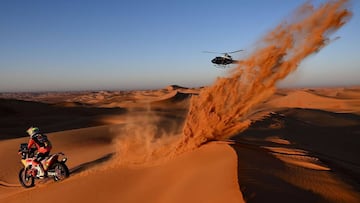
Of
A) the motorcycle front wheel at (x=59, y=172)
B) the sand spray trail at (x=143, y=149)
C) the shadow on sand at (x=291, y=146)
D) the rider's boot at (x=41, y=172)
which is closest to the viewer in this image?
the shadow on sand at (x=291, y=146)

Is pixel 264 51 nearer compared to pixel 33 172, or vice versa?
pixel 264 51

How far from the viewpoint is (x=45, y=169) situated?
32.5 ft

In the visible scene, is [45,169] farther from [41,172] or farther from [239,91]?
[239,91]

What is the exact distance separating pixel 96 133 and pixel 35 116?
1485 centimetres

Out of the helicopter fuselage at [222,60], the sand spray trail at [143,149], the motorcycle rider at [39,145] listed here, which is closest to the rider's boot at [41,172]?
the motorcycle rider at [39,145]

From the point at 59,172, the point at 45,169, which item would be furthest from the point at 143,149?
the point at 45,169

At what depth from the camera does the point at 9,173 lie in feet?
41.5

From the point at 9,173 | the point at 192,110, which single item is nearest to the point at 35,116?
the point at 9,173

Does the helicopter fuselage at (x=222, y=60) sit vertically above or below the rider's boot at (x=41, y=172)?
above

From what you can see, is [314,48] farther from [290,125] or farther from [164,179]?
[290,125]

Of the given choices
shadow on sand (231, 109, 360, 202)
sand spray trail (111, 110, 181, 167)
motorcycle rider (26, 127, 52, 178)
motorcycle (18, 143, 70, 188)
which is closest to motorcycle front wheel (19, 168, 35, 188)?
motorcycle (18, 143, 70, 188)

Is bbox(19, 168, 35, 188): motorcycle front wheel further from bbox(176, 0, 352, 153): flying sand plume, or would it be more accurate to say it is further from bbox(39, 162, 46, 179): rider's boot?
bbox(176, 0, 352, 153): flying sand plume

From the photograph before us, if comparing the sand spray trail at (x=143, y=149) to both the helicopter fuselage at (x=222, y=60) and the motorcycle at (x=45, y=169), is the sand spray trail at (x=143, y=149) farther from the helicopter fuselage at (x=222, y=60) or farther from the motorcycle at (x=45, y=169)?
the helicopter fuselage at (x=222, y=60)

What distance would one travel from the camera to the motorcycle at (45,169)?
9784 mm
